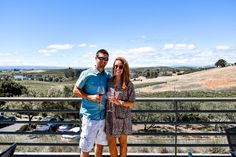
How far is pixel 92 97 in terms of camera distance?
4180 millimetres

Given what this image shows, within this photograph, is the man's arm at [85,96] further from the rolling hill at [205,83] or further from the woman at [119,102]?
the rolling hill at [205,83]

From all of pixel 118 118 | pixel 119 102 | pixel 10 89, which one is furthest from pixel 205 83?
pixel 119 102

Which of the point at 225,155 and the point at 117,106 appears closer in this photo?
the point at 117,106

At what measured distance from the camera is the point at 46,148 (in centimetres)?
641

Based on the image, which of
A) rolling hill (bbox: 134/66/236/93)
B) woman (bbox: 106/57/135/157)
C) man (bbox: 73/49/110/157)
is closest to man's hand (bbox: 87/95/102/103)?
man (bbox: 73/49/110/157)

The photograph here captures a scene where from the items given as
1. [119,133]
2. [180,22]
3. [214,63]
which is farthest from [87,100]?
[214,63]

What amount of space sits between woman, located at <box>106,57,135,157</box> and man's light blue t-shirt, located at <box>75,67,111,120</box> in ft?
0.34

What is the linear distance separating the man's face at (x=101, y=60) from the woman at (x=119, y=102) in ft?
0.40

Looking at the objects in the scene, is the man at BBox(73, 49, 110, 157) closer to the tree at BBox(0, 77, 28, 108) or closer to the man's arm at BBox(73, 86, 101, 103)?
the man's arm at BBox(73, 86, 101, 103)

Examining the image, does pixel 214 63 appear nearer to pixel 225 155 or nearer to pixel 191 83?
pixel 191 83

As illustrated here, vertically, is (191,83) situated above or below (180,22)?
below

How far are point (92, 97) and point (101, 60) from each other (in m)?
0.45

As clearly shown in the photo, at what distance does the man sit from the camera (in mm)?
4242

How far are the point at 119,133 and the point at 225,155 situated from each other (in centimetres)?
215
